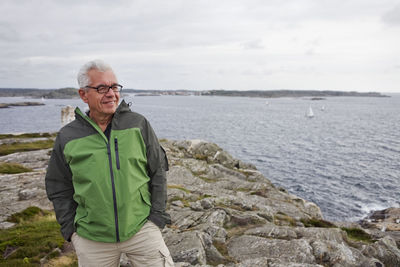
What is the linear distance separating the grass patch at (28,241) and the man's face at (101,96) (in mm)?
6561

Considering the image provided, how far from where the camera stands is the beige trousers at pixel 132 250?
4.06 m

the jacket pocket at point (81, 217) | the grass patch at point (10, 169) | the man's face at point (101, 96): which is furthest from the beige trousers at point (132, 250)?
the grass patch at point (10, 169)

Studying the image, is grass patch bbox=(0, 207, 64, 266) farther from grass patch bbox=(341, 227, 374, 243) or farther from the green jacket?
grass patch bbox=(341, 227, 374, 243)

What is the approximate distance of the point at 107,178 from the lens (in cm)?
385

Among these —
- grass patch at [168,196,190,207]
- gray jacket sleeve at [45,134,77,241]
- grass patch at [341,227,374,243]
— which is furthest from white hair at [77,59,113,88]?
grass patch at [341,227,374,243]

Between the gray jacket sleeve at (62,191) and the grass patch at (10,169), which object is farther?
the grass patch at (10,169)

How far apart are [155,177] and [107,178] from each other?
80 cm

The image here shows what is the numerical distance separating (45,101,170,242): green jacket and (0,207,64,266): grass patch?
17.8ft

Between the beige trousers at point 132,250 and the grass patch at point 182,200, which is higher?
the beige trousers at point 132,250

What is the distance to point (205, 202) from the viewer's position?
1548cm

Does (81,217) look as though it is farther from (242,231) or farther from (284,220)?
(284,220)

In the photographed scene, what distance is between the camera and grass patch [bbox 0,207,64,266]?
322 inches

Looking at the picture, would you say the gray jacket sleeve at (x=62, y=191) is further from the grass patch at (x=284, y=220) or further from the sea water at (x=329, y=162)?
the sea water at (x=329, y=162)

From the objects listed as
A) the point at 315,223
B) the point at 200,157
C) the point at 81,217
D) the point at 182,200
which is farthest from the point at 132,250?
the point at 200,157
